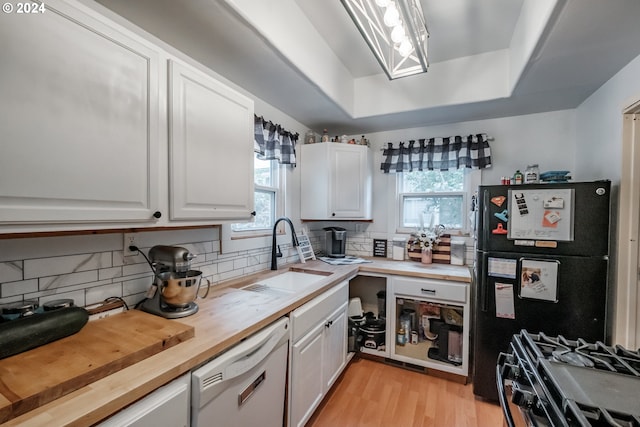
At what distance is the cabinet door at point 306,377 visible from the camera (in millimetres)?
1466

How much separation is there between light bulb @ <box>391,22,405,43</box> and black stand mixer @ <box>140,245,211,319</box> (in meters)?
1.51

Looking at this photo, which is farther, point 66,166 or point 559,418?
point 66,166

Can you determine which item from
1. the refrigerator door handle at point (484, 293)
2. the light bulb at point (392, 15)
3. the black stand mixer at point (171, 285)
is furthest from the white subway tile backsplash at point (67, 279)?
the refrigerator door handle at point (484, 293)

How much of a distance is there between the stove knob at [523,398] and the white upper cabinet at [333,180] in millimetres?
1909

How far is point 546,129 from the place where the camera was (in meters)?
2.35

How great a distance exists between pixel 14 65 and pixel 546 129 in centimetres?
325

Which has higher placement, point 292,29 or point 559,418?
point 292,29

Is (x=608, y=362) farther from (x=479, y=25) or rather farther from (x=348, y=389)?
(x=479, y=25)

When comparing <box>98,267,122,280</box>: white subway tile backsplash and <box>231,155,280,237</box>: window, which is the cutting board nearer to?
<box>98,267,122,280</box>: white subway tile backsplash

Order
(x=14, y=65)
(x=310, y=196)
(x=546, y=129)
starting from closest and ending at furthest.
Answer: (x=14, y=65) < (x=546, y=129) < (x=310, y=196)

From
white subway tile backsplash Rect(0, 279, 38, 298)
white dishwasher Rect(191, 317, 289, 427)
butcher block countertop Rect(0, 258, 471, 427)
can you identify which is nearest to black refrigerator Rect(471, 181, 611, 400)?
butcher block countertop Rect(0, 258, 471, 427)

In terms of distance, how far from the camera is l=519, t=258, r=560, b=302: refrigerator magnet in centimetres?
170

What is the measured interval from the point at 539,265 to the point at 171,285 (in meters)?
2.11

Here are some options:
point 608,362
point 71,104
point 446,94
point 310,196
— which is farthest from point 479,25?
point 71,104
